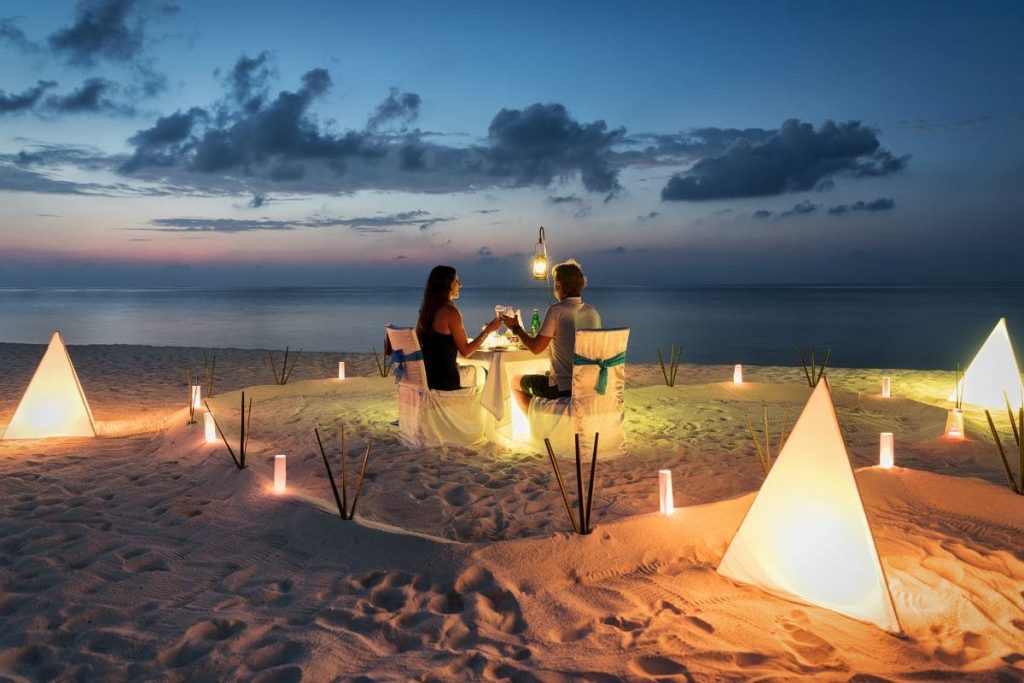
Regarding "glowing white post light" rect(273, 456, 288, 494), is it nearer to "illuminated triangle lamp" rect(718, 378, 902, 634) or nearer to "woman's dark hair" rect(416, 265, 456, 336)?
"woman's dark hair" rect(416, 265, 456, 336)

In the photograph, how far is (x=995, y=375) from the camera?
21.6 feet

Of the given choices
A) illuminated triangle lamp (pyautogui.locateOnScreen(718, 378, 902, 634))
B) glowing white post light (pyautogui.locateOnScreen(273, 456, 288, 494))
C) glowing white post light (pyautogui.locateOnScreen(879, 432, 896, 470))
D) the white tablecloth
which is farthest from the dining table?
illuminated triangle lamp (pyautogui.locateOnScreen(718, 378, 902, 634))

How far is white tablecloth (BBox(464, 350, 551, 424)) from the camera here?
5121mm

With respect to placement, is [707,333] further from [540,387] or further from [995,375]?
[540,387]

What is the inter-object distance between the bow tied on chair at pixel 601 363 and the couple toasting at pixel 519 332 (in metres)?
0.16

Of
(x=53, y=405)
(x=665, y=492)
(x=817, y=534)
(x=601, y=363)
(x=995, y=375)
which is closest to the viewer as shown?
(x=817, y=534)

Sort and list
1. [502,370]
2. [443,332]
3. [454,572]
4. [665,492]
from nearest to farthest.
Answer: [454,572]
[665,492]
[443,332]
[502,370]

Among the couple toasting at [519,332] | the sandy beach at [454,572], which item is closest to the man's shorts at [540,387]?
the couple toasting at [519,332]

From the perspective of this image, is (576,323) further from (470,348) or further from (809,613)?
(809,613)

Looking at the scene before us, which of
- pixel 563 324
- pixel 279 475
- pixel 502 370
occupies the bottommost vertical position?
pixel 279 475

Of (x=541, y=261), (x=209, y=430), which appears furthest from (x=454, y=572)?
(x=541, y=261)

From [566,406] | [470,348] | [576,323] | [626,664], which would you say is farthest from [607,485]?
[626,664]

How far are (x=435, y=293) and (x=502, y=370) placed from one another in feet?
2.51

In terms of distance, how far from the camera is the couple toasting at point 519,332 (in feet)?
15.6
